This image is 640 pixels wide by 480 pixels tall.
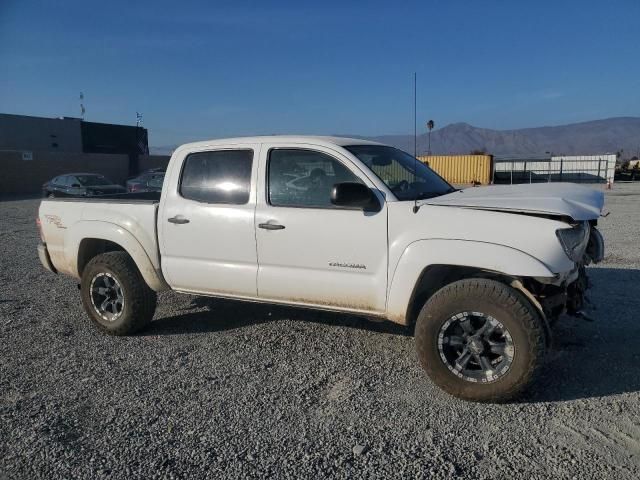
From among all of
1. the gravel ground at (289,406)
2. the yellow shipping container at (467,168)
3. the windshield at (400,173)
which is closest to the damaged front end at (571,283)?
the gravel ground at (289,406)

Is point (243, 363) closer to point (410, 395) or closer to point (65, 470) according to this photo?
point (410, 395)

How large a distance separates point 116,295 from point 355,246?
263cm

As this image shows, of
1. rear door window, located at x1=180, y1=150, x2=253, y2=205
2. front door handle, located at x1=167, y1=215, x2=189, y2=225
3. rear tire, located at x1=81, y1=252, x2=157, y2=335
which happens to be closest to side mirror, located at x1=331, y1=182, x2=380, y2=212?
rear door window, located at x1=180, y1=150, x2=253, y2=205

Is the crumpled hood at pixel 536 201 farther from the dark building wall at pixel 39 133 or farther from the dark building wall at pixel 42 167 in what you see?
the dark building wall at pixel 39 133

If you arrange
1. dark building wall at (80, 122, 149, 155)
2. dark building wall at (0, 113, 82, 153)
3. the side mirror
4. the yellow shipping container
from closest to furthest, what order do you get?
the side mirror → the yellow shipping container → dark building wall at (0, 113, 82, 153) → dark building wall at (80, 122, 149, 155)

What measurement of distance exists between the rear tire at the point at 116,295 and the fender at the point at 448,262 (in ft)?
8.27

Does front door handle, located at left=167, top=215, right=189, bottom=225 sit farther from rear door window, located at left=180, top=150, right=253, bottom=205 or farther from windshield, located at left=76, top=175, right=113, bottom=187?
windshield, located at left=76, top=175, right=113, bottom=187

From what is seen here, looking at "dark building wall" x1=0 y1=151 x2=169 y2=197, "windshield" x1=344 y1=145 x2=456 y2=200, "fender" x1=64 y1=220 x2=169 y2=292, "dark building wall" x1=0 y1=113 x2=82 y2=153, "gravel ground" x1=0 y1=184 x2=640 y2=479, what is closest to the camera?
"gravel ground" x1=0 y1=184 x2=640 y2=479

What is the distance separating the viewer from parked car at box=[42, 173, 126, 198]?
72.3ft

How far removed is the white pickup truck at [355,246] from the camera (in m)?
3.73

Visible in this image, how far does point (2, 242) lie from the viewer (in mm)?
12047

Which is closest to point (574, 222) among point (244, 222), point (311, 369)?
point (311, 369)

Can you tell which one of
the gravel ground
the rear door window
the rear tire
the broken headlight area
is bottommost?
the gravel ground

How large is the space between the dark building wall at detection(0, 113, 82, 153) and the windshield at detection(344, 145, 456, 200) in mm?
44911
